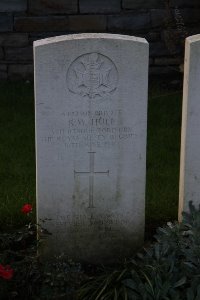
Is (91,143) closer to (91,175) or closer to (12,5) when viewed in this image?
(91,175)

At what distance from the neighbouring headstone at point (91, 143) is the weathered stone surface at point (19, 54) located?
13.9 feet

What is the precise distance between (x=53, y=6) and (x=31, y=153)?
8.48 ft

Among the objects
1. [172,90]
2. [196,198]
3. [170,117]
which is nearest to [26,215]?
[196,198]

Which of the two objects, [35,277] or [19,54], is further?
[19,54]

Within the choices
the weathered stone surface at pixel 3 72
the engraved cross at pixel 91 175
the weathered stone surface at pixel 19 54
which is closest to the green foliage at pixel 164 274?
the engraved cross at pixel 91 175

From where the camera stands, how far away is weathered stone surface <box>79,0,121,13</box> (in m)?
8.03

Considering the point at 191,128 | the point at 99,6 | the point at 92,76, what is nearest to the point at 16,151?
the point at 92,76

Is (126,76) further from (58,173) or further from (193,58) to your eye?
(58,173)

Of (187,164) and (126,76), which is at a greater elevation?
(126,76)

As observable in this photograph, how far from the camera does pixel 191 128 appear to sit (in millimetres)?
4242

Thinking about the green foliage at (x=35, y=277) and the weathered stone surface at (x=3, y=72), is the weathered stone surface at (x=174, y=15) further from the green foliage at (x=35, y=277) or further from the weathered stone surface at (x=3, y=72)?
the green foliage at (x=35, y=277)

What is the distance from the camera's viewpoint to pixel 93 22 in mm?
8086

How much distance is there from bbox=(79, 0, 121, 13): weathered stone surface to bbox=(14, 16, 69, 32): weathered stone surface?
0.26 m

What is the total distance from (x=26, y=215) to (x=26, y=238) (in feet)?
0.96
